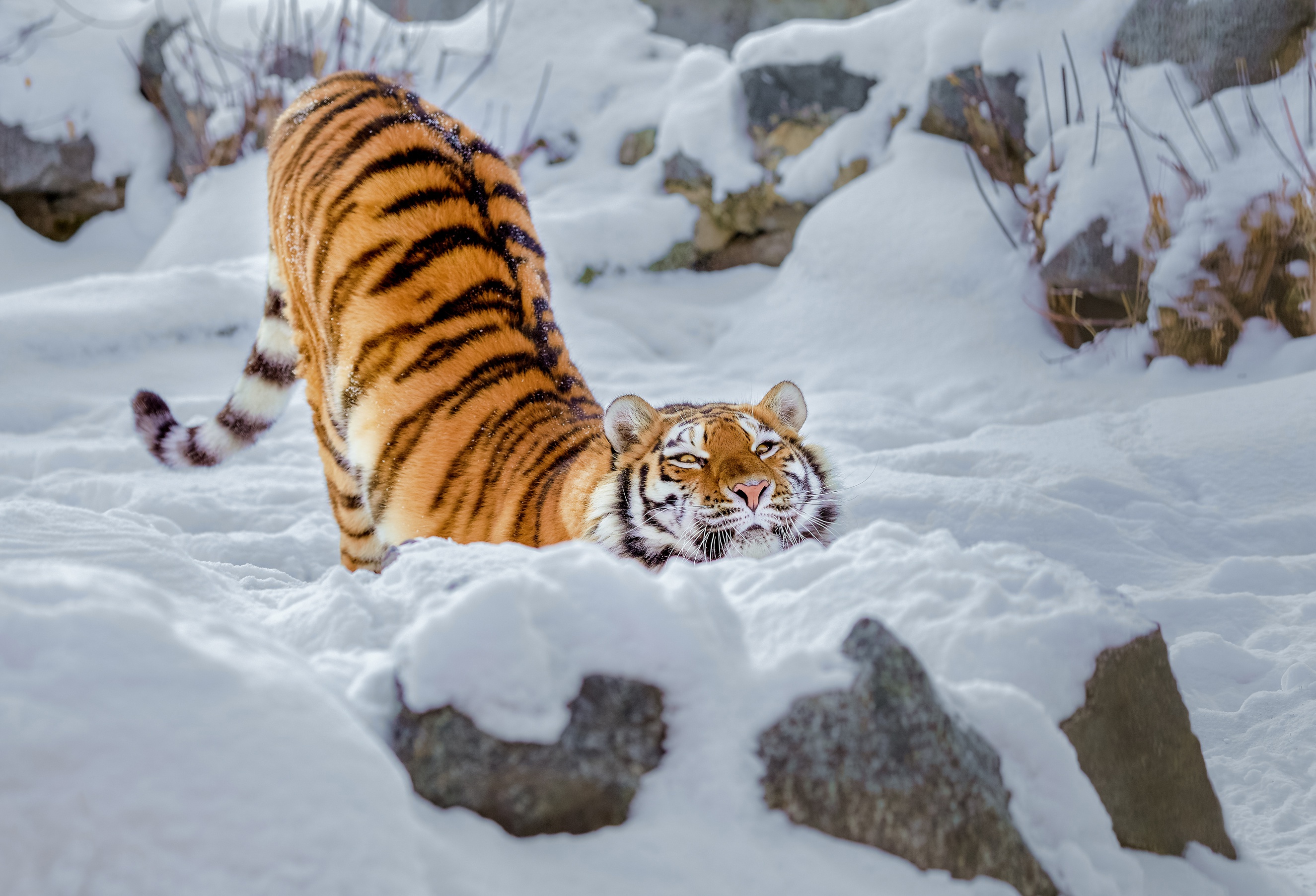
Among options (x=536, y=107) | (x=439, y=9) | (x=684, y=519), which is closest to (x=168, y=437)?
(x=684, y=519)

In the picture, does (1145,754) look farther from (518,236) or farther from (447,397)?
(518,236)

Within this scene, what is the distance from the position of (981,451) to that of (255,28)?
19.9 ft

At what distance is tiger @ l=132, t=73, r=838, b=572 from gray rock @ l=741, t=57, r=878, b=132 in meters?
3.14

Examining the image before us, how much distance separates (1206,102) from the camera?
3760 millimetres

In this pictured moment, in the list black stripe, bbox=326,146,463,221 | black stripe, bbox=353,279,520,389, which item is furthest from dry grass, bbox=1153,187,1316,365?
Result: black stripe, bbox=326,146,463,221

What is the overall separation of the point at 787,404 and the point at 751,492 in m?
0.38

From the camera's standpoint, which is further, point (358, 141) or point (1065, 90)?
point (1065, 90)

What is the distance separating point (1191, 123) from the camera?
12.0 ft

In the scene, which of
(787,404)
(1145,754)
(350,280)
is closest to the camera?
(1145,754)

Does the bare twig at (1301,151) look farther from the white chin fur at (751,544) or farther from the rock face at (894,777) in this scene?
the rock face at (894,777)

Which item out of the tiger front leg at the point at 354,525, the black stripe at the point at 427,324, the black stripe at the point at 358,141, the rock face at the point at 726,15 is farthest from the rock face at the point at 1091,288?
the rock face at the point at 726,15

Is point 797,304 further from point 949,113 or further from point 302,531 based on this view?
point 302,531

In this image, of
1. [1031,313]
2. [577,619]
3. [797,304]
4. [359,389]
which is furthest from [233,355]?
[577,619]

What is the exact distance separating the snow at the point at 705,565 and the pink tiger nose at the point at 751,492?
41 centimetres
